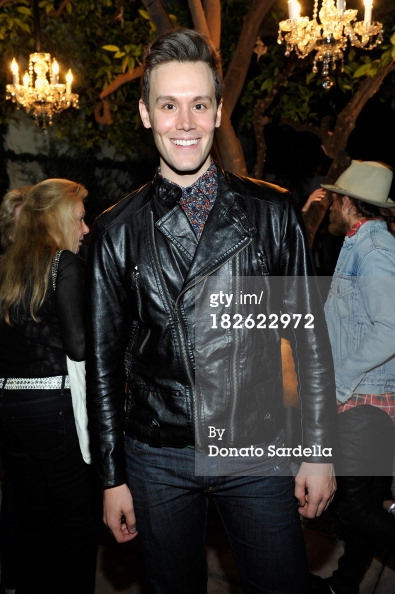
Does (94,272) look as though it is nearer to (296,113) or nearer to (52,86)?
(52,86)

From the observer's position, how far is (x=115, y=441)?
200 cm

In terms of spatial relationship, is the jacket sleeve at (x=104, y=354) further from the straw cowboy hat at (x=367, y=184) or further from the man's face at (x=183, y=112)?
the straw cowboy hat at (x=367, y=184)

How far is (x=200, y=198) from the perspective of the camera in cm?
204

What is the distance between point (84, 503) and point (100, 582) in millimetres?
729

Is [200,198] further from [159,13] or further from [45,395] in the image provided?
[159,13]

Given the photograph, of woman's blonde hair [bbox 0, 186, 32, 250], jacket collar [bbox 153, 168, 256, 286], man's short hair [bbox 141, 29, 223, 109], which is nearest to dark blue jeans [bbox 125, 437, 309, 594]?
jacket collar [bbox 153, 168, 256, 286]

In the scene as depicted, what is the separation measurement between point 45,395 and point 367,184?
1.94 meters

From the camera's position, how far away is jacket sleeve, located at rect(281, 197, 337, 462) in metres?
1.93

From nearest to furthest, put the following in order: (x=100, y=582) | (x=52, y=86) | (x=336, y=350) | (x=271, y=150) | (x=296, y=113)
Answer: (x=336, y=350) < (x=100, y=582) < (x=52, y=86) < (x=296, y=113) < (x=271, y=150)

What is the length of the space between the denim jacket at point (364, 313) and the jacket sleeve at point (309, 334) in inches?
33.5

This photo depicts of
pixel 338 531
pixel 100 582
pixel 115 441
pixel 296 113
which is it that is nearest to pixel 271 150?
pixel 296 113

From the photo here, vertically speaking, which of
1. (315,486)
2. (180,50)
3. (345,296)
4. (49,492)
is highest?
(180,50)

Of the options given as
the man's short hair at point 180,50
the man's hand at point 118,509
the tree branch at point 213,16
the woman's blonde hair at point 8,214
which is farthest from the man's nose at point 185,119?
the tree branch at point 213,16

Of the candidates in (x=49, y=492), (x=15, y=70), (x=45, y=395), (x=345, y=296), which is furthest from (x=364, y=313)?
(x=15, y=70)
